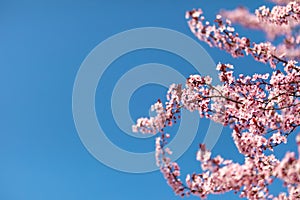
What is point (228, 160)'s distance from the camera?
14.3 feet

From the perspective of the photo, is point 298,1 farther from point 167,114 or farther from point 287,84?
point 167,114

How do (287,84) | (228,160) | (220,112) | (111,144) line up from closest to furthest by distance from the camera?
(228,160) → (287,84) → (220,112) → (111,144)

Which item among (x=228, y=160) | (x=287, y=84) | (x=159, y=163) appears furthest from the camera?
(x=287, y=84)

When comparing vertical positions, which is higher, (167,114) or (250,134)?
(167,114)

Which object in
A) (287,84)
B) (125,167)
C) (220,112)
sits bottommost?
(287,84)

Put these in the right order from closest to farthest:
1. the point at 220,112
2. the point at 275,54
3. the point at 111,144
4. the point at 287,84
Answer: the point at 275,54, the point at 287,84, the point at 220,112, the point at 111,144

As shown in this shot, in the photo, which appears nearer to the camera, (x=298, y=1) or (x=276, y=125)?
(x=298, y=1)

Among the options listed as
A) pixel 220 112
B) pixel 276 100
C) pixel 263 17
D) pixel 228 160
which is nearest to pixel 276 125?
pixel 276 100

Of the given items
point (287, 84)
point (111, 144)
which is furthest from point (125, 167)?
point (287, 84)

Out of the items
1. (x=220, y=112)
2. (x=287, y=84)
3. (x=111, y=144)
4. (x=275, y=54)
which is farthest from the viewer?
(x=111, y=144)

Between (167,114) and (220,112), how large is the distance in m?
1.35

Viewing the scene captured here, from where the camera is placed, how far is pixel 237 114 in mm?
7184

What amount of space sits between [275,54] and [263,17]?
962 mm

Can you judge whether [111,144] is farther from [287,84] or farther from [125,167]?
[287,84]
